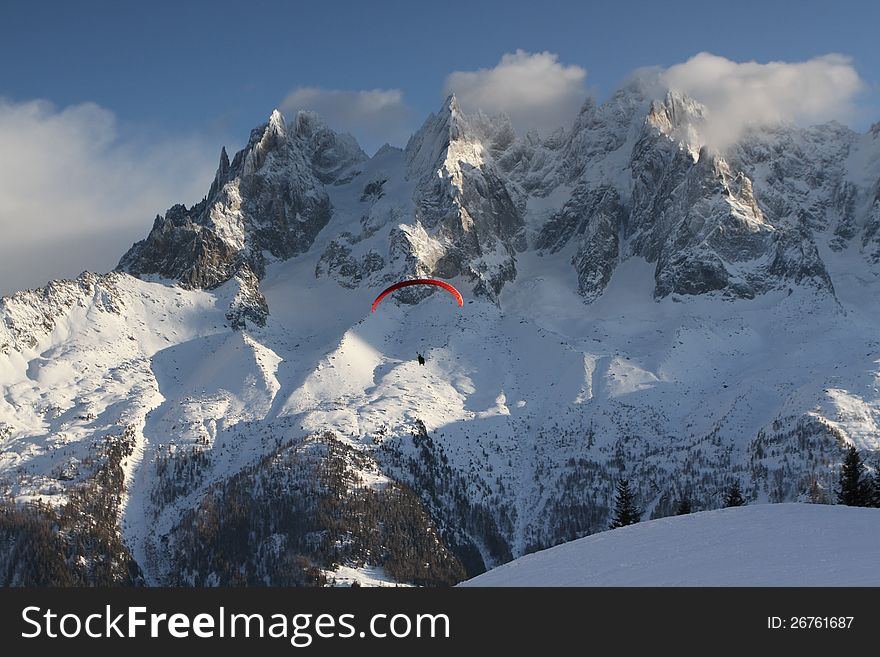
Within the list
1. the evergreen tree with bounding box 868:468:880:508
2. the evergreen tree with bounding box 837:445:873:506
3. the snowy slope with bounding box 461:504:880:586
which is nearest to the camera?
the snowy slope with bounding box 461:504:880:586

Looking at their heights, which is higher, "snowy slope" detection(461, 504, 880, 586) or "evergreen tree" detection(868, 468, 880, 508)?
"evergreen tree" detection(868, 468, 880, 508)

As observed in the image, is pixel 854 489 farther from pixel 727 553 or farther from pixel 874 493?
pixel 727 553

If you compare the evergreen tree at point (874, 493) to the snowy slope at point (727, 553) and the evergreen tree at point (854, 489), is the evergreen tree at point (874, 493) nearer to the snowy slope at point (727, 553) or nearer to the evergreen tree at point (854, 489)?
the evergreen tree at point (854, 489)

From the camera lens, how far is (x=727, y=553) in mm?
37969

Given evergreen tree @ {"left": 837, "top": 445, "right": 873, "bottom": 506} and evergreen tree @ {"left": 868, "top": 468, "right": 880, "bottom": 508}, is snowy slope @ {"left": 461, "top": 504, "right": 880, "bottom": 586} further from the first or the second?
evergreen tree @ {"left": 868, "top": 468, "right": 880, "bottom": 508}

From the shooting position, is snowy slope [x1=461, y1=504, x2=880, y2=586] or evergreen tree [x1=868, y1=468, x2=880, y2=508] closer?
snowy slope [x1=461, y1=504, x2=880, y2=586]

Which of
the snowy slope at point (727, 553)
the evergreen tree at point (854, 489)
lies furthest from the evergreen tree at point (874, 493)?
the snowy slope at point (727, 553)

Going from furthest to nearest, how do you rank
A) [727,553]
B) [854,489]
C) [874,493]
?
[874,493], [854,489], [727,553]

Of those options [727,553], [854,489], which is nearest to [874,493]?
[854,489]

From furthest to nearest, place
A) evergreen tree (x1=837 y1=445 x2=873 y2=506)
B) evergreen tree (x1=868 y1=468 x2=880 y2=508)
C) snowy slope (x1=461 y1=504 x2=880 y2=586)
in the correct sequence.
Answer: evergreen tree (x1=868 y1=468 x2=880 y2=508) → evergreen tree (x1=837 y1=445 x2=873 y2=506) → snowy slope (x1=461 y1=504 x2=880 y2=586)

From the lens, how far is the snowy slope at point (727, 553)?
34875 millimetres

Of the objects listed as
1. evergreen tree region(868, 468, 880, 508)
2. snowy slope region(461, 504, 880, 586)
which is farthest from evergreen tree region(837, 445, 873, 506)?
snowy slope region(461, 504, 880, 586)

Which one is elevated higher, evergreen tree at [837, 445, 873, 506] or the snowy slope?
evergreen tree at [837, 445, 873, 506]

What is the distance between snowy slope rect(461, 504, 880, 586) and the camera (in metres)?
34.9
